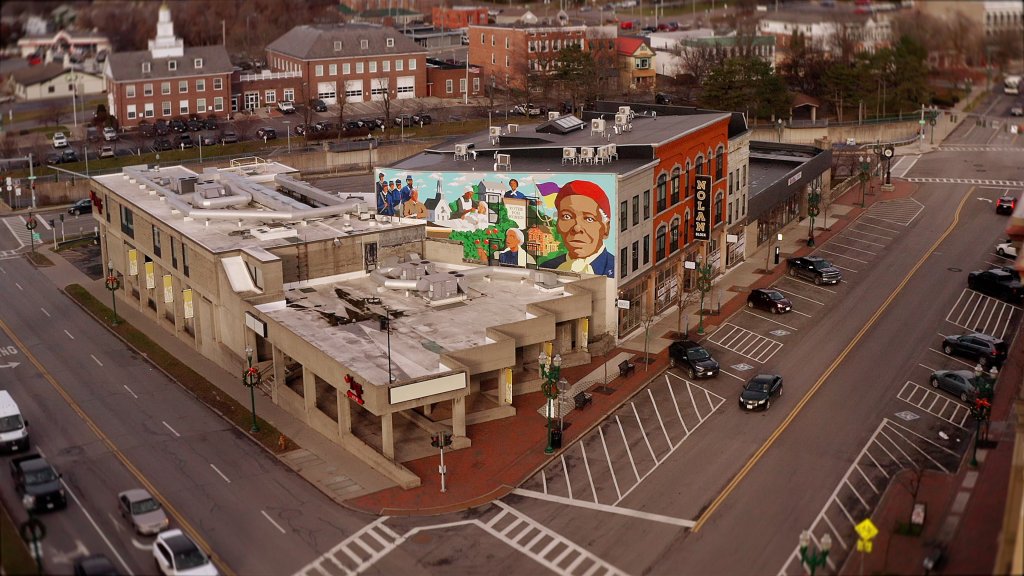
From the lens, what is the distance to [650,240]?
83812mm

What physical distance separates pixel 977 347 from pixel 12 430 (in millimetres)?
56749

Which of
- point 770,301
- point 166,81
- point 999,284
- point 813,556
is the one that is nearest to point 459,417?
point 813,556

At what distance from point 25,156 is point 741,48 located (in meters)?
97.3

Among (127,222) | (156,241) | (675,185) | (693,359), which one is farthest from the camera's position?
(127,222)

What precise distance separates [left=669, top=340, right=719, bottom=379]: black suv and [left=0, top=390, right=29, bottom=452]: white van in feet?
124

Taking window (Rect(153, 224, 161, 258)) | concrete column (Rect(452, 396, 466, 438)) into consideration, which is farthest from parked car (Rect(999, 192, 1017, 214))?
window (Rect(153, 224, 161, 258))

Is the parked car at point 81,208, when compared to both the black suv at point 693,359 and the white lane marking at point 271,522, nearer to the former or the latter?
the black suv at point 693,359

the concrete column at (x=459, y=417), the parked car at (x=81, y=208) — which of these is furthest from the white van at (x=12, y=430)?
the parked car at (x=81, y=208)

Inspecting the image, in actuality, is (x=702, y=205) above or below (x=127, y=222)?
above

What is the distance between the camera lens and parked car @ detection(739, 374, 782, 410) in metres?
69.3

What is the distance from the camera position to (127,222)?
299ft

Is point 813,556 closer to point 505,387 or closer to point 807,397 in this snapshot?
point 807,397

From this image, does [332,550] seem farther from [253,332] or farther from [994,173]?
[994,173]

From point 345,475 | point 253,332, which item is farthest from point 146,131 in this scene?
point 345,475
